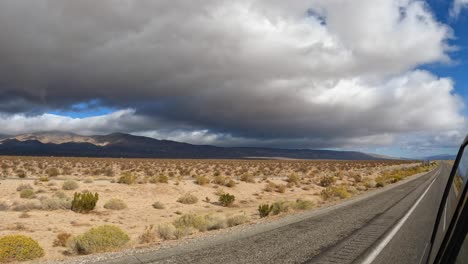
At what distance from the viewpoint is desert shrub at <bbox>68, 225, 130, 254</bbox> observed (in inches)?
409

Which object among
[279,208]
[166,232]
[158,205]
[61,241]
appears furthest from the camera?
[158,205]

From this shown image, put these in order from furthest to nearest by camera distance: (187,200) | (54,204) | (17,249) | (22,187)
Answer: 1. (187,200)
2. (22,187)
3. (54,204)
4. (17,249)

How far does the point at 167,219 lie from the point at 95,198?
4425 mm

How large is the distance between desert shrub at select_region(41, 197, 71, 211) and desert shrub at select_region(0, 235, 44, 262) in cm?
1040

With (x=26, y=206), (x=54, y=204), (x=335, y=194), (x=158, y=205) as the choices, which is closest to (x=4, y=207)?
(x=26, y=206)

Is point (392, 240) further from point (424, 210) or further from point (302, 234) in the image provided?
point (424, 210)

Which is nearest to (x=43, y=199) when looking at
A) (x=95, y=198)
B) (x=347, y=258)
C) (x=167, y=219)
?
(x=95, y=198)

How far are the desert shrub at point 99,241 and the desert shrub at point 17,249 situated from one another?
102 cm

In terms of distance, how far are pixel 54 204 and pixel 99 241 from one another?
425 inches

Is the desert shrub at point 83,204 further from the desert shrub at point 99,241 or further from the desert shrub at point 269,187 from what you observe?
the desert shrub at point 269,187

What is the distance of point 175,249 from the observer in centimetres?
936

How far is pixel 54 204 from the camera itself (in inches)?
769

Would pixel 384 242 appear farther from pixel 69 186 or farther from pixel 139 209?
pixel 69 186

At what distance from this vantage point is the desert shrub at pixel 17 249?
30.0 feet
